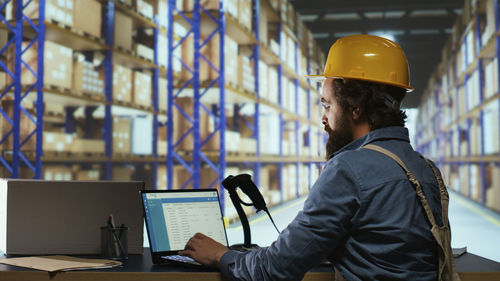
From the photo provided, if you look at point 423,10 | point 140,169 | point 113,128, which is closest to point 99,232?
point 113,128

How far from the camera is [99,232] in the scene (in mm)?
2139

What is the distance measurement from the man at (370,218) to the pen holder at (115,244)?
0.66 meters

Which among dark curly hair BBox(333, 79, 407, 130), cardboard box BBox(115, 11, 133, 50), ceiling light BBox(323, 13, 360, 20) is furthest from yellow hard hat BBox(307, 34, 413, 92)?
ceiling light BBox(323, 13, 360, 20)

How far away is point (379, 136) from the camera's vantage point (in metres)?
1.47

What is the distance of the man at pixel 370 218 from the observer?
1.36 m

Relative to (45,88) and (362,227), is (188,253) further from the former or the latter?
(45,88)

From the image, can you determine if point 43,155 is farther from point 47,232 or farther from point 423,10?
point 423,10

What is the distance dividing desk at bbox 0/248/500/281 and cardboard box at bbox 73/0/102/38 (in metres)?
5.63

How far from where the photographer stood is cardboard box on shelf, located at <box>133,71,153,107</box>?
8.55 m

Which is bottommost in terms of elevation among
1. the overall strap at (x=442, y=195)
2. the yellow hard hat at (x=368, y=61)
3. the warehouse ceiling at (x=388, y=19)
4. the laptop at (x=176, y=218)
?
the laptop at (x=176, y=218)

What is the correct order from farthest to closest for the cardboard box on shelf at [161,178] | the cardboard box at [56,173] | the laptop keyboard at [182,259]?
the cardboard box on shelf at [161,178] < the cardboard box at [56,173] < the laptop keyboard at [182,259]

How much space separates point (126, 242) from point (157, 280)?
0.39 meters

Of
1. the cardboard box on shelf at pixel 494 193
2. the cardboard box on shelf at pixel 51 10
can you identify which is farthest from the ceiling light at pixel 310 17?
the cardboard box on shelf at pixel 51 10

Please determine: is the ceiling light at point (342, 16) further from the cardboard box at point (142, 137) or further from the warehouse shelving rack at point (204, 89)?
the cardboard box at point (142, 137)
